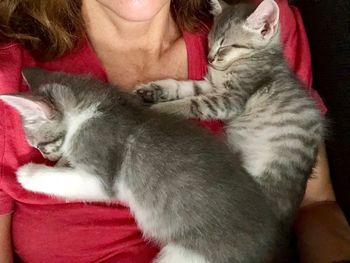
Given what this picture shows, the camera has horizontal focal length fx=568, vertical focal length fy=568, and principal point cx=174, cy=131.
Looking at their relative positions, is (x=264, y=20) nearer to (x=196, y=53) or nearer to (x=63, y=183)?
(x=196, y=53)

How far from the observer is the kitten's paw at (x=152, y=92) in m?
1.60

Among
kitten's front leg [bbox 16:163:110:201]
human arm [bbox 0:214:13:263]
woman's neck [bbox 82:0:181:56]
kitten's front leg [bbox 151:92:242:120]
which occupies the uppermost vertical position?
woman's neck [bbox 82:0:181:56]

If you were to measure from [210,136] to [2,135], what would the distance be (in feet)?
1.69

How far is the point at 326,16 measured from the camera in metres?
1.76

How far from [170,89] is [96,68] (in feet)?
0.73

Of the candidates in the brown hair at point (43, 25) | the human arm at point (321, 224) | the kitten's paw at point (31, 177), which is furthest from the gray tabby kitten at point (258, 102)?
the kitten's paw at point (31, 177)

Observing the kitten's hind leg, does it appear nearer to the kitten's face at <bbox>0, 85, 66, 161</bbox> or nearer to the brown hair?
the kitten's face at <bbox>0, 85, 66, 161</bbox>

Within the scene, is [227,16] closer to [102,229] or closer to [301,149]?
[301,149]

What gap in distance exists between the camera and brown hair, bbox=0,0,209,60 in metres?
1.54

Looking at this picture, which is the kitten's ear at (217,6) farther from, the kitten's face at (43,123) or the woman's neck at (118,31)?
the kitten's face at (43,123)

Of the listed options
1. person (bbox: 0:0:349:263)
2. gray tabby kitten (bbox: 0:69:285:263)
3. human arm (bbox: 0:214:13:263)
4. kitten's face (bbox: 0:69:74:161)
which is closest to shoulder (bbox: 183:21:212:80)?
person (bbox: 0:0:349:263)

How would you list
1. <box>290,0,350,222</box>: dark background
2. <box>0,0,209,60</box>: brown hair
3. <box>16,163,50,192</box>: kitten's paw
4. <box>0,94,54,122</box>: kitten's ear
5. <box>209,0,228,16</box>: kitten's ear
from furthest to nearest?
<box>209,0,228,16</box>: kitten's ear < <box>290,0,350,222</box>: dark background < <box>0,0,209,60</box>: brown hair < <box>16,163,50,192</box>: kitten's paw < <box>0,94,54,122</box>: kitten's ear

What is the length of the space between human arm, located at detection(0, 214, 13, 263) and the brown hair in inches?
17.6

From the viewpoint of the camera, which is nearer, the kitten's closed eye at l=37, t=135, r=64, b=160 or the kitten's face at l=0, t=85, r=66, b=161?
the kitten's face at l=0, t=85, r=66, b=161
